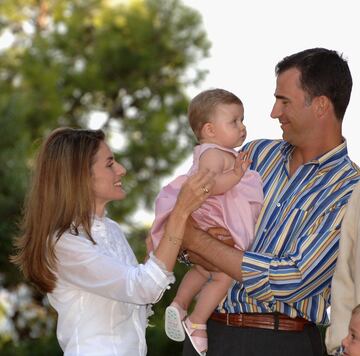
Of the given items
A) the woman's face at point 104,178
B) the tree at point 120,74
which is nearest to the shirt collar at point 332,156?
the woman's face at point 104,178

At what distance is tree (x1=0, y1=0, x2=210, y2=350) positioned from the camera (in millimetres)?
12086

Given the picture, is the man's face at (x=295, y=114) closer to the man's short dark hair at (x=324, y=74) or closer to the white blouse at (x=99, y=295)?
the man's short dark hair at (x=324, y=74)

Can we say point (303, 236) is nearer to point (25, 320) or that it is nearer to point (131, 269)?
point (131, 269)

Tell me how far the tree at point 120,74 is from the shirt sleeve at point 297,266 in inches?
307

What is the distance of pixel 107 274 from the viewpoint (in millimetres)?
3621

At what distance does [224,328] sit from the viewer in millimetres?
3941

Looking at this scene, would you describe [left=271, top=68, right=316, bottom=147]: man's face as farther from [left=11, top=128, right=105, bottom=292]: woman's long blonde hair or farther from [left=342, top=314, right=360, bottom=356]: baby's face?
[left=342, top=314, right=360, bottom=356]: baby's face

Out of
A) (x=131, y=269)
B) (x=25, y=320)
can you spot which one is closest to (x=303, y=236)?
(x=131, y=269)

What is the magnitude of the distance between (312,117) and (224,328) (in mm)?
831

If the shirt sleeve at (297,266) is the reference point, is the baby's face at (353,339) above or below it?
below

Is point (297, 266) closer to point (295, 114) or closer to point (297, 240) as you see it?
point (297, 240)

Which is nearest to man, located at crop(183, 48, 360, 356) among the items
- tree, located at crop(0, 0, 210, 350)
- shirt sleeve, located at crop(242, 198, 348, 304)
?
shirt sleeve, located at crop(242, 198, 348, 304)

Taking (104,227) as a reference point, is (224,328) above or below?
below

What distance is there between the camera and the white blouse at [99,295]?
361 centimetres
